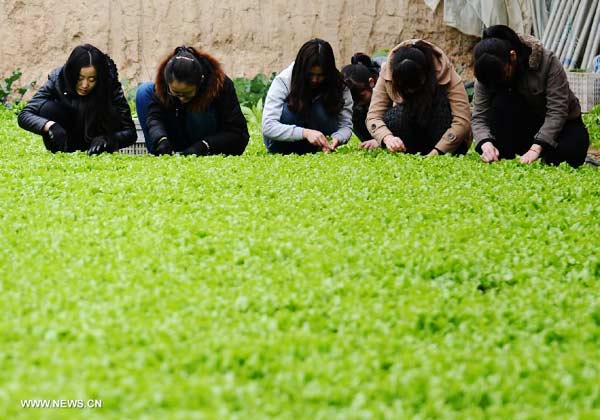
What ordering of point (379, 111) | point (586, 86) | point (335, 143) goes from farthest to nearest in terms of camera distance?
point (586, 86)
point (335, 143)
point (379, 111)

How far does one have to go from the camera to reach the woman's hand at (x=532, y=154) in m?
7.64

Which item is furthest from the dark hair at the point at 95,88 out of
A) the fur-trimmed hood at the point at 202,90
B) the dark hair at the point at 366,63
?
the dark hair at the point at 366,63

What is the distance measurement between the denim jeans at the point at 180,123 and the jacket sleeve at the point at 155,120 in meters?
0.04

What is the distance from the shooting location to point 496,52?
7.36m

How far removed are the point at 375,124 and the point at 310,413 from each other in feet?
18.2

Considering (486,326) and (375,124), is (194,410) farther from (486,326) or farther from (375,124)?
(375,124)

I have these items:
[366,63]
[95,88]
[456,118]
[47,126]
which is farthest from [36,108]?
[456,118]

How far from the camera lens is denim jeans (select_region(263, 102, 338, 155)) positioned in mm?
8656

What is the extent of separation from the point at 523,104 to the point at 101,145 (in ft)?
11.2

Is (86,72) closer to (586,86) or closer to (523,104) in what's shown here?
(523,104)

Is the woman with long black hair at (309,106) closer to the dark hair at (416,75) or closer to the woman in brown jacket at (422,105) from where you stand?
the woman in brown jacket at (422,105)

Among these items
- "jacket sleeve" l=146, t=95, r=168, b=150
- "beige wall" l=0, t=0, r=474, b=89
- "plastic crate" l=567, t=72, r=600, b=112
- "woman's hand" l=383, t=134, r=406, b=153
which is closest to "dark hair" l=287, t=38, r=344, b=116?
"woman's hand" l=383, t=134, r=406, b=153

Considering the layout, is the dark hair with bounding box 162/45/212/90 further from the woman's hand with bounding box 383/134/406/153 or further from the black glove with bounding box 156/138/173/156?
the woman's hand with bounding box 383/134/406/153

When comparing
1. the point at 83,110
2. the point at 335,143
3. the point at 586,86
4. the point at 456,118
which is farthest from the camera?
the point at 586,86
